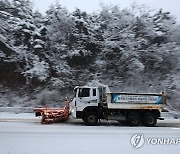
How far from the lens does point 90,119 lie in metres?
17.7

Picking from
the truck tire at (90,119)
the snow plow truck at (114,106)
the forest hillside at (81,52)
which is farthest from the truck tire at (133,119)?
the forest hillside at (81,52)

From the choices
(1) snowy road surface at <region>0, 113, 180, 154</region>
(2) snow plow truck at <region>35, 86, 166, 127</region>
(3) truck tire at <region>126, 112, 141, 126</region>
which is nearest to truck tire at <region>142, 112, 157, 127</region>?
(2) snow plow truck at <region>35, 86, 166, 127</region>

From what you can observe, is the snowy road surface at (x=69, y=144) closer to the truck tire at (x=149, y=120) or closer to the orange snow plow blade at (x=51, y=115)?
the orange snow plow blade at (x=51, y=115)

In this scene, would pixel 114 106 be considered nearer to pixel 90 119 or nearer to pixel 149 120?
pixel 90 119

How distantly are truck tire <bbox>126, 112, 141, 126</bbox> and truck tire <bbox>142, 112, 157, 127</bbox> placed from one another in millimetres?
403

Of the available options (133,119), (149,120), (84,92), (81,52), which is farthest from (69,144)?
(81,52)

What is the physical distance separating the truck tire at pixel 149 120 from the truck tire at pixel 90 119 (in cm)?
283

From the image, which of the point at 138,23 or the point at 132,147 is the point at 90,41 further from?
the point at 132,147

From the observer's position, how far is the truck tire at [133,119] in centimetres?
1803

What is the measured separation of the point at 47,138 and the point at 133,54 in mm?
19817

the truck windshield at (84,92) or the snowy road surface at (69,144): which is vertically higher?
the truck windshield at (84,92)

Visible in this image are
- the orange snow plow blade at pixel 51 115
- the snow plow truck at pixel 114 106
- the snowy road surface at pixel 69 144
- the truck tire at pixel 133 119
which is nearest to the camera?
the snowy road surface at pixel 69 144

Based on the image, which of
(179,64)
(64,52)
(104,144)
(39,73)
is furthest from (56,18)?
(104,144)

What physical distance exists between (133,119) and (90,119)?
2505 millimetres
